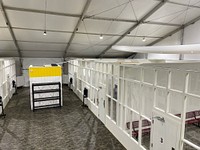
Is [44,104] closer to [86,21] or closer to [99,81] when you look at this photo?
[99,81]

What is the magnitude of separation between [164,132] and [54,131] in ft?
13.6

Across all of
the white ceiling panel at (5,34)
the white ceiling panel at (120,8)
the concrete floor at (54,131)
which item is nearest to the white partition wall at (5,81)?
the concrete floor at (54,131)

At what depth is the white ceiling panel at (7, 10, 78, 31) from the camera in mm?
7802

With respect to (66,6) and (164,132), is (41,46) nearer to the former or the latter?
(66,6)

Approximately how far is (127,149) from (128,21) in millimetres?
7596

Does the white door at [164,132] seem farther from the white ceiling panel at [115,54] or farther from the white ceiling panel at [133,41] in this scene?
the white ceiling panel at [115,54]

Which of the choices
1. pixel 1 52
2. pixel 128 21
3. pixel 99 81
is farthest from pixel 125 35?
pixel 1 52

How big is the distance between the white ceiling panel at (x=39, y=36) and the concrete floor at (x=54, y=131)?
4.74m

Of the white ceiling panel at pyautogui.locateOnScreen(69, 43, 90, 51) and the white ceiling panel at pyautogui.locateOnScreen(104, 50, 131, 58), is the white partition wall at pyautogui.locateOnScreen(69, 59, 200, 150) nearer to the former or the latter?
the white ceiling panel at pyautogui.locateOnScreen(69, 43, 90, 51)

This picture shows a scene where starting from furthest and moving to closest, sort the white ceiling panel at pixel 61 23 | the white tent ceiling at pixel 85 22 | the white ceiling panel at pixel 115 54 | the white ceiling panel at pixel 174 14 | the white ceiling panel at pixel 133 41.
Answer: the white ceiling panel at pixel 115 54 < the white ceiling panel at pixel 133 41 < the white ceiling panel at pixel 174 14 < the white ceiling panel at pixel 61 23 < the white tent ceiling at pixel 85 22

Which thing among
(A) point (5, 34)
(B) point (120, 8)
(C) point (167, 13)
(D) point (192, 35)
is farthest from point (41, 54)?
(D) point (192, 35)

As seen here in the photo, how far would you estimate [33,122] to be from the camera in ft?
21.7

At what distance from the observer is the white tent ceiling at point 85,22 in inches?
295

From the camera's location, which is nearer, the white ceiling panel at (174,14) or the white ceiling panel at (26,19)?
the white ceiling panel at (26,19)
